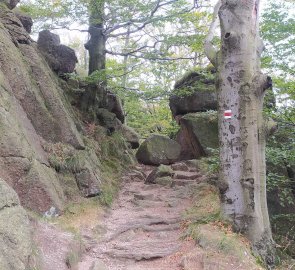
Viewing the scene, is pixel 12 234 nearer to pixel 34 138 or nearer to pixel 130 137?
pixel 34 138

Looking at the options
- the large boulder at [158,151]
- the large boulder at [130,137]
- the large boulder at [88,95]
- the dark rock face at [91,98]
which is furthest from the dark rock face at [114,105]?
the large boulder at [158,151]

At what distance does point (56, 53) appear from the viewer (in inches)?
469

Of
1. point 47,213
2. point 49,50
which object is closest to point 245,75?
point 47,213

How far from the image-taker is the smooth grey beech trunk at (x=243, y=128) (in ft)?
19.5

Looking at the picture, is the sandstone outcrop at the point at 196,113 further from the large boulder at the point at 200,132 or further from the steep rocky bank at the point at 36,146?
the steep rocky bank at the point at 36,146

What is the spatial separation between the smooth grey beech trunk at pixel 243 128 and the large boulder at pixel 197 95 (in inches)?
263

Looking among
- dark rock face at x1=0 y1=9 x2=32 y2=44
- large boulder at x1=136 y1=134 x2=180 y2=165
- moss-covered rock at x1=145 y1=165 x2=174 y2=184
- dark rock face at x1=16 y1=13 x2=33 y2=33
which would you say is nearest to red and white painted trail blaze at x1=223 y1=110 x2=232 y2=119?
moss-covered rock at x1=145 y1=165 x2=174 y2=184

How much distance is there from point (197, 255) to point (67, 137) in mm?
4883

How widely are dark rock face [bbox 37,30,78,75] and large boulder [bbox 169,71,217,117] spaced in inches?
169

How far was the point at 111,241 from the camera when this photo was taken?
6.37 metres

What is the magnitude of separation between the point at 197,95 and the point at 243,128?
8.37m

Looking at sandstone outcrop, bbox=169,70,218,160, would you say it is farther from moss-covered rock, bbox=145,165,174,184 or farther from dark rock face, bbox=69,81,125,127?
dark rock face, bbox=69,81,125,127

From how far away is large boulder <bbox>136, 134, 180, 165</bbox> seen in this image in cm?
1438

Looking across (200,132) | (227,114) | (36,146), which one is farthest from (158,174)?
(227,114)
